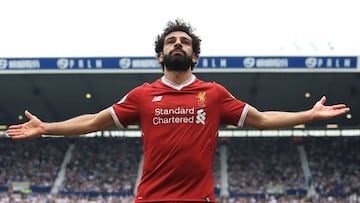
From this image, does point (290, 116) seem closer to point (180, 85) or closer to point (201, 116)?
point (201, 116)

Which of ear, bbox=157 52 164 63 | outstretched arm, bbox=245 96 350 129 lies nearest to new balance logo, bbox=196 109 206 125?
outstretched arm, bbox=245 96 350 129

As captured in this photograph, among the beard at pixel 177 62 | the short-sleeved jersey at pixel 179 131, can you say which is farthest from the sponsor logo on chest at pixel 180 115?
the beard at pixel 177 62

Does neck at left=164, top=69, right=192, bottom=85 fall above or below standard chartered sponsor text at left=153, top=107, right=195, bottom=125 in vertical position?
above

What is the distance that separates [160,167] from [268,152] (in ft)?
114

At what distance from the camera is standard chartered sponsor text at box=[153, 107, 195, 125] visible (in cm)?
510

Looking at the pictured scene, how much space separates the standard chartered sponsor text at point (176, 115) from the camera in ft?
16.7

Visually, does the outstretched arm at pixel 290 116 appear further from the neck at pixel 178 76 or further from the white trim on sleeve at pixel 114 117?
the white trim on sleeve at pixel 114 117

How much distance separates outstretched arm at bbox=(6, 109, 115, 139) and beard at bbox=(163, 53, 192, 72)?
695mm

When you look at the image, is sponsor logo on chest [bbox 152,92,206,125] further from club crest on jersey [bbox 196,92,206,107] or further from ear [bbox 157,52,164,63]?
ear [bbox 157,52,164,63]

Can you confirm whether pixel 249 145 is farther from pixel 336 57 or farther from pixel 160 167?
pixel 160 167
